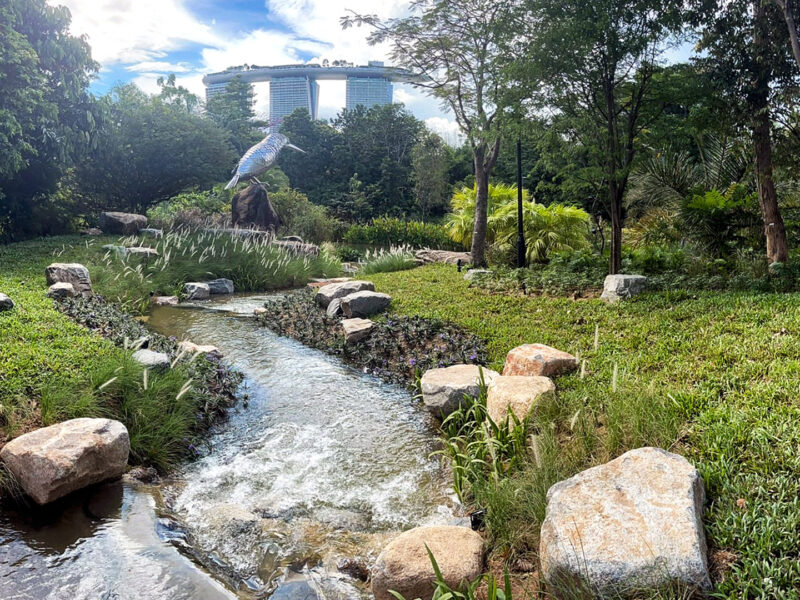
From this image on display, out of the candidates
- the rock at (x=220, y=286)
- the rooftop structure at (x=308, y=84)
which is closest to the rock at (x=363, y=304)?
the rock at (x=220, y=286)

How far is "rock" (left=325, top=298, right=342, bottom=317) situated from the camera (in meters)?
8.36

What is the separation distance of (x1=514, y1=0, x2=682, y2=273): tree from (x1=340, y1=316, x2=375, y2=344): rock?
3.84 meters

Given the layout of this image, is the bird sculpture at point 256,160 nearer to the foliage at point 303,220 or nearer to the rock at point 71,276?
the foliage at point 303,220

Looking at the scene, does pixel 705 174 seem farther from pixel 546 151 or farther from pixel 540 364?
pixel 540 364

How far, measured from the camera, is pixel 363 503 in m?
3.44

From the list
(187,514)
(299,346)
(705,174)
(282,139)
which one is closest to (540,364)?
(187,514)

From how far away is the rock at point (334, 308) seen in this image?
27.4 ft

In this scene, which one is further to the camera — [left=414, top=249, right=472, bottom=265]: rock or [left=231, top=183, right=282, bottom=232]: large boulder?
[left=231, top=183, right=282, bottom=232]: large boulder

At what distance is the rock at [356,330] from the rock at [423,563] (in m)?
4.35

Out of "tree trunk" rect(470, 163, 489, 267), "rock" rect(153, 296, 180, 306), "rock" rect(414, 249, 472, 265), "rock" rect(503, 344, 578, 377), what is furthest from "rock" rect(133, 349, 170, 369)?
"rock" rect(414, 249, 472, 265)

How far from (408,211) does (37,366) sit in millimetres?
29164

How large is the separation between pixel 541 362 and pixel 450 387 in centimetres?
77

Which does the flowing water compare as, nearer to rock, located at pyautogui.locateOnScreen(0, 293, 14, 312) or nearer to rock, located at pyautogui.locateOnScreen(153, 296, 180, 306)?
rock, located at pyautogui.locateOnScreen(0, 293, 14, 312)

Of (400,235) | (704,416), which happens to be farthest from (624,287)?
(400,235)
